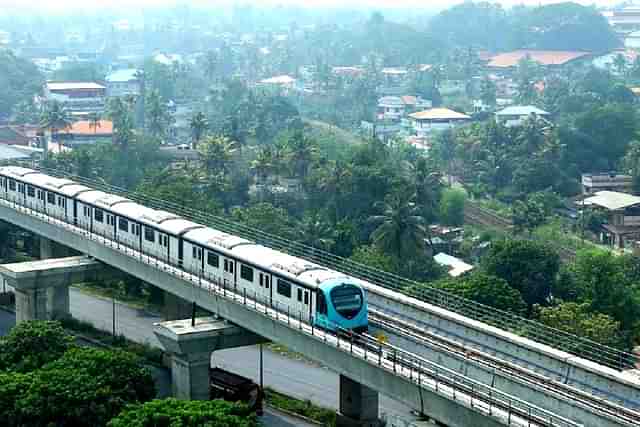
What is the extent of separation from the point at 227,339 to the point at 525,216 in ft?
168

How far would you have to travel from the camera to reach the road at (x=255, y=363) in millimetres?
66919

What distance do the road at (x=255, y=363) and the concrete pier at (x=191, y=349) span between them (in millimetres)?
5060

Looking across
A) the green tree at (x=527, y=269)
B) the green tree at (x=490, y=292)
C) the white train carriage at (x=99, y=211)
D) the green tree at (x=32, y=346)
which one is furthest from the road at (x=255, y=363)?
the green tree at (x=527, y=269)

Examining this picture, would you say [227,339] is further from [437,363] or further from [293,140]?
[293,140]

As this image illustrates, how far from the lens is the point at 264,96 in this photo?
179 metres

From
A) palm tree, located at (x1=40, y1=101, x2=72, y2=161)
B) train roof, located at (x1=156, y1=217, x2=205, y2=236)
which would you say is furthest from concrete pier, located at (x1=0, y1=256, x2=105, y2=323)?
palm tree, located at (x1=40, y1=101, x2=72, y2=161)

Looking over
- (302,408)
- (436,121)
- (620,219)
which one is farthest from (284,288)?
(436,121)

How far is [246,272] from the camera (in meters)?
61.7

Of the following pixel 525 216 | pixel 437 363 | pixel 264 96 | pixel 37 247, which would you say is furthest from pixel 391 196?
pixel 264 96

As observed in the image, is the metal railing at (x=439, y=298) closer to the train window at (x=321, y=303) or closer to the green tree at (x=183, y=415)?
the train window at (x=321, y=303)

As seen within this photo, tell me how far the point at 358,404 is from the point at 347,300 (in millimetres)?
7124

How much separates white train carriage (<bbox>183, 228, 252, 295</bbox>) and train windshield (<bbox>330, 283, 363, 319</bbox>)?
704 centimetres

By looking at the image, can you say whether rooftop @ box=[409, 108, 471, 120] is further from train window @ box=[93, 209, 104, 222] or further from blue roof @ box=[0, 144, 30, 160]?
train window @ box=[93, 209, 104, 222]

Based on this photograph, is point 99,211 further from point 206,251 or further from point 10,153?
point 10,153
